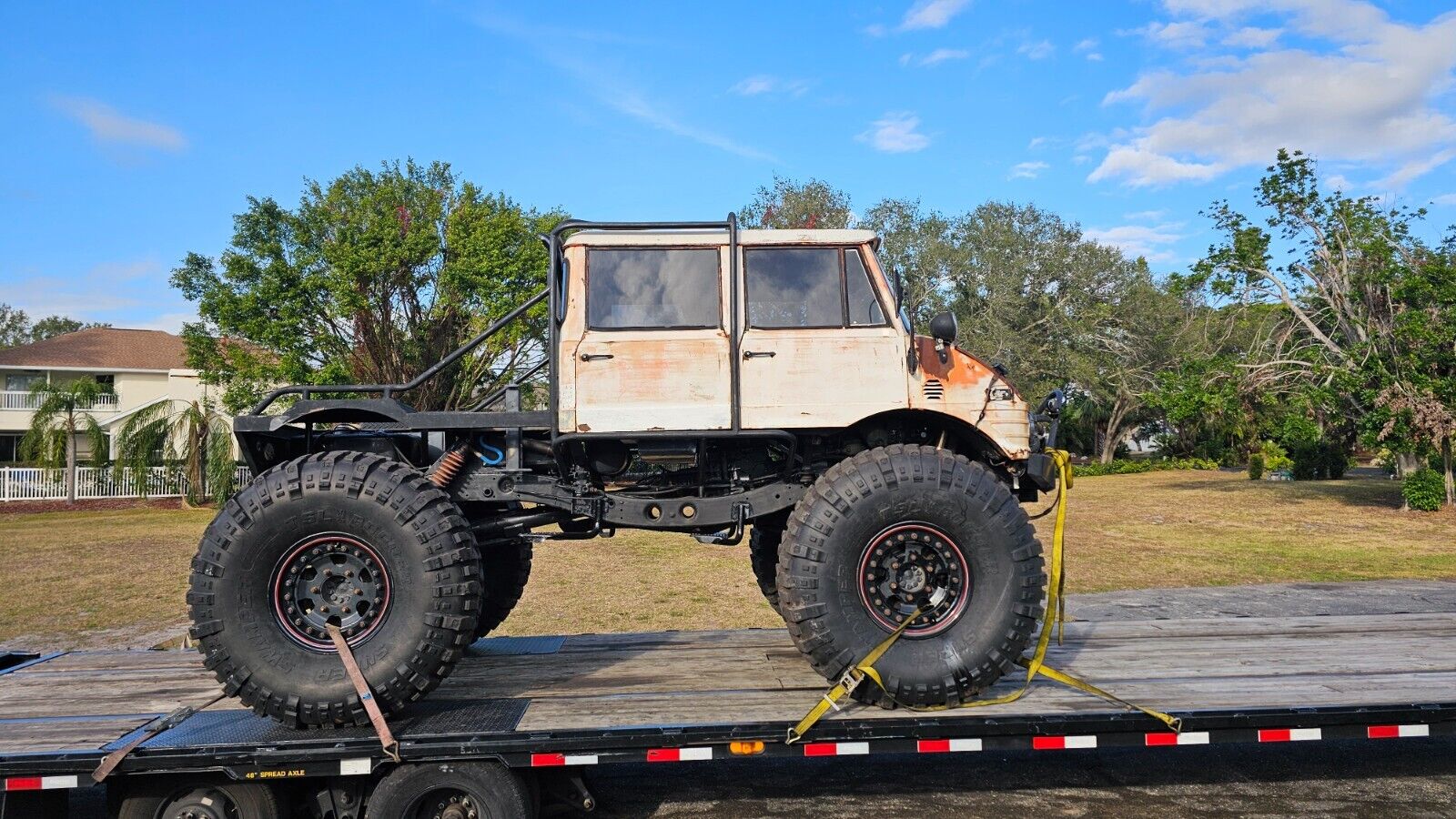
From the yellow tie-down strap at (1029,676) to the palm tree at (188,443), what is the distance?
2841cm

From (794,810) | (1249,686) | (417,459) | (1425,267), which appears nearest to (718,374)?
(417,459)

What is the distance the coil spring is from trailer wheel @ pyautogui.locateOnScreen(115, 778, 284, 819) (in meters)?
1.83

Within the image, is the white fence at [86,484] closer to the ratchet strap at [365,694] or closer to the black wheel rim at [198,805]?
the black wheel rim at [198,805]

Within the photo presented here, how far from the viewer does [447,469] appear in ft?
19.2

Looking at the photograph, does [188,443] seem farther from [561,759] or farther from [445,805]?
[561,759]

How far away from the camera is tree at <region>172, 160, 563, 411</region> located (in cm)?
2828

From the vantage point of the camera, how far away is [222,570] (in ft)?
17.1

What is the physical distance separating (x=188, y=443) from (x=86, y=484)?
5.84m

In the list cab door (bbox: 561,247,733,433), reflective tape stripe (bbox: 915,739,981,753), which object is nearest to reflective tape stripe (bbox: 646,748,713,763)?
reflective tape stripe (bbox: 915,739,981,753)

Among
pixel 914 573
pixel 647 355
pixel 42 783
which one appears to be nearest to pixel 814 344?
pixel 647 355

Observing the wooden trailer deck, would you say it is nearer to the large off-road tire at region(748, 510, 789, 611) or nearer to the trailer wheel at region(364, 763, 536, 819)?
the trailer wheel at region(364, 763, 536, 819)

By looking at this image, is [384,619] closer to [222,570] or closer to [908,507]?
[222,570]

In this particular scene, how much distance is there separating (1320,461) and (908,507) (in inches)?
1494

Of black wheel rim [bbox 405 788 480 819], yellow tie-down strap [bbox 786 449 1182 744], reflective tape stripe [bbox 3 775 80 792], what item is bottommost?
black wheel rim [bbox 405 788 480 819]
